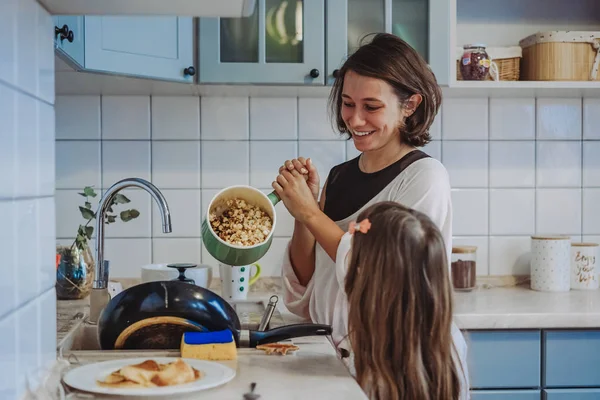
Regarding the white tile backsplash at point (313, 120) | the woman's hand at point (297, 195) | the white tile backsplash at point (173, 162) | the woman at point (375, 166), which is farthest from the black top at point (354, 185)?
the white tile backsplash at point (173, 162)

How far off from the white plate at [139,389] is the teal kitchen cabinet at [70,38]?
0.68 meters

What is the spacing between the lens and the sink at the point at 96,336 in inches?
53.2

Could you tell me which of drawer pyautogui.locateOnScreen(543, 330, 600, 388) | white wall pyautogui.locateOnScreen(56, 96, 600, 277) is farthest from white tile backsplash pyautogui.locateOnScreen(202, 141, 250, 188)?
drawer pyautogui.locateOnScreen(543, 330, 600, 388)

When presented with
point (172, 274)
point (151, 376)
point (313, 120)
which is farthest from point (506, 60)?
point (151, 376)

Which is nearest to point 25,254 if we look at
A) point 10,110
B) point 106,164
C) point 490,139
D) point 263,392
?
point 10,110

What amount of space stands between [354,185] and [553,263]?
37.1 inches

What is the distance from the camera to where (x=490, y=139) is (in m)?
2.55

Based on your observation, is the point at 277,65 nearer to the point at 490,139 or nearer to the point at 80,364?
the point at 490,139

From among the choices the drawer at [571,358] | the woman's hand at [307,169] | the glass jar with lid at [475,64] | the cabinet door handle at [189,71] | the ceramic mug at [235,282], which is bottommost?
the drawer at [571,358]

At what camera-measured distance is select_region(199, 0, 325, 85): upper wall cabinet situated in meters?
2.13

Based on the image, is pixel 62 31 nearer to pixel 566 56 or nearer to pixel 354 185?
pixel 354 185

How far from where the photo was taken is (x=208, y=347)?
1298 mm

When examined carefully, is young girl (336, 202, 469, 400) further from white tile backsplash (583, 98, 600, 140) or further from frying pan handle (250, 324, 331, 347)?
white tile backsplash (583, 98, 600, 140)

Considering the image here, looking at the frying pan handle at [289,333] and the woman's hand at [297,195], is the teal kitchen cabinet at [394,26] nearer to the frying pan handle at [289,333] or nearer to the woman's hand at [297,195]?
the woman's hand at [297,195]
